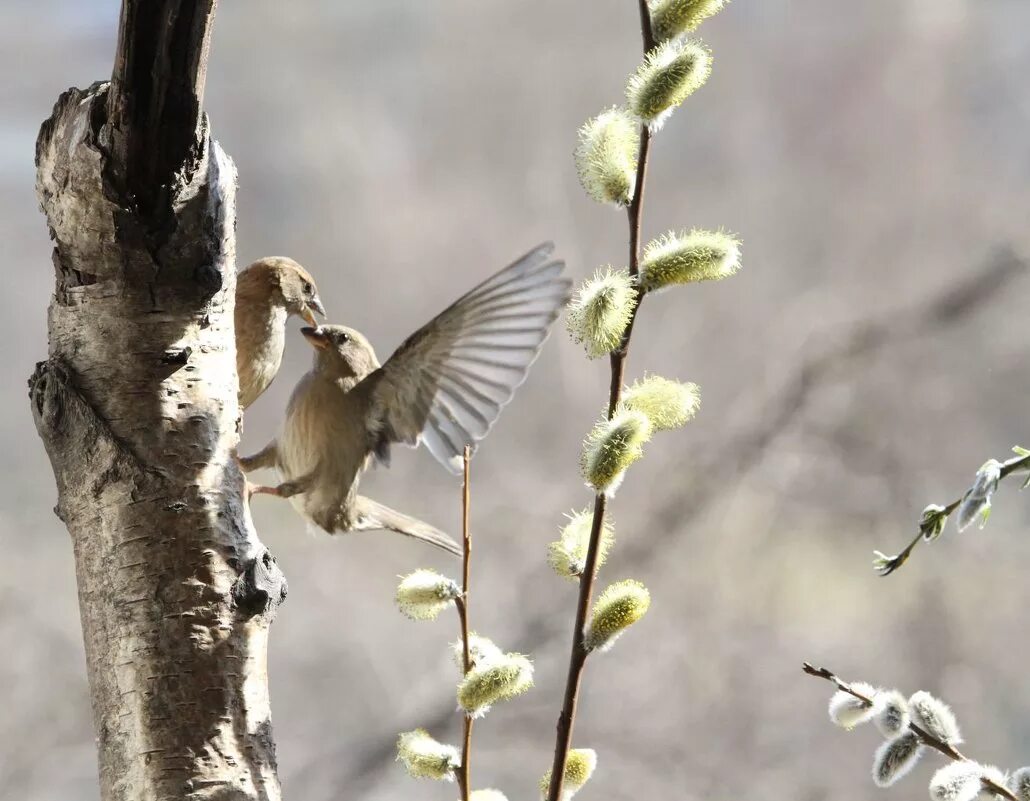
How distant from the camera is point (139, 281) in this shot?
612mm

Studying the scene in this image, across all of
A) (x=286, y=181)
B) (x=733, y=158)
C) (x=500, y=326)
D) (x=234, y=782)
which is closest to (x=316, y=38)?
(x=286, y=181)

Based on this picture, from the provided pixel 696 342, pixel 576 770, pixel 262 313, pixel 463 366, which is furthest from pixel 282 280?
pixel 696 342

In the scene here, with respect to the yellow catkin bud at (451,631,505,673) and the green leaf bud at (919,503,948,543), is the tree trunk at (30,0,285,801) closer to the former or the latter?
the yellow catkin bud at (451,631,505,673)

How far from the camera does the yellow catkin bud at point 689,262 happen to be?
0.60 m

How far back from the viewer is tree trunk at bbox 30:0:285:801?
0.59m

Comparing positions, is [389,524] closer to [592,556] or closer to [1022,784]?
[592,556]

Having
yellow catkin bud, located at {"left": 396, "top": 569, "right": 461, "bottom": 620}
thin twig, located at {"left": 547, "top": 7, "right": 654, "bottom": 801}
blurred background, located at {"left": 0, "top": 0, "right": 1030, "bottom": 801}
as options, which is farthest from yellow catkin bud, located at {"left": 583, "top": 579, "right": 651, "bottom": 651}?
blurred background, located at {"left": 0, "top": 0, "right": 1030, "bottom": 801}

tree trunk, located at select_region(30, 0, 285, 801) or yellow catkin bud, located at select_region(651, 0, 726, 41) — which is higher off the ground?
yellow catkin bud, located at select_region(651, 0, 726, 41)

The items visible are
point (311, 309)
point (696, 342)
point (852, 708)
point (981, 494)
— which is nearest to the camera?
point (981, 494)

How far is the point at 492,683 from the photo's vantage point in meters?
0.63

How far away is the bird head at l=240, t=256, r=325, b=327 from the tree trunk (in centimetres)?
13

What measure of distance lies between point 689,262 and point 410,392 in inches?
8.9

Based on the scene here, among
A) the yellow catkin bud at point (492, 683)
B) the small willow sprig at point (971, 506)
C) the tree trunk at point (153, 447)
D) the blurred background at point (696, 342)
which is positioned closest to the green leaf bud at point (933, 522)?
the small willow sprig at point (971, 506)

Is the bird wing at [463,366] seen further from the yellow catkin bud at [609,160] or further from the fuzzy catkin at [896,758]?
the fuzzy catkin at [896,758]
